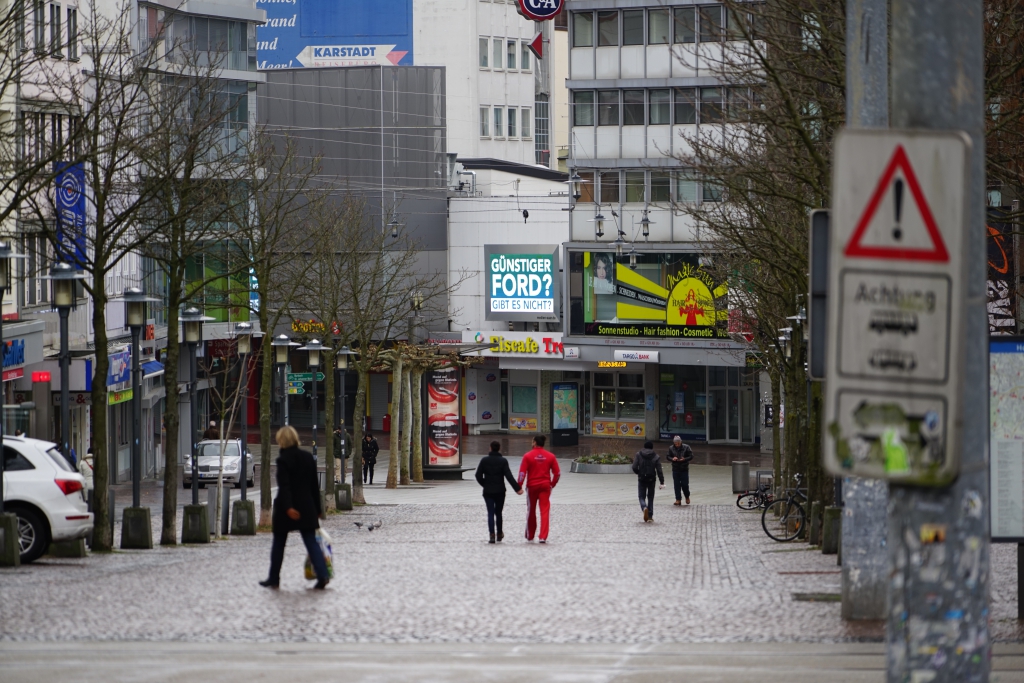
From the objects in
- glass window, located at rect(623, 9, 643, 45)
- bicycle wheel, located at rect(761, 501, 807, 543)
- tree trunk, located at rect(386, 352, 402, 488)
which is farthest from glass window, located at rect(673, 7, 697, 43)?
bicycle wheel, located at rect(761, 501, 807, 543)

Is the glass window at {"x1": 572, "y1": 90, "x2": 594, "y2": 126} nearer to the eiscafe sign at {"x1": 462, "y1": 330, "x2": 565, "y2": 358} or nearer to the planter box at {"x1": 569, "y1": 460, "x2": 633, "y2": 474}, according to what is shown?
the eiscafe sign at {"x1": 462, "y1": 330, "x2": 565, "y2": 358}

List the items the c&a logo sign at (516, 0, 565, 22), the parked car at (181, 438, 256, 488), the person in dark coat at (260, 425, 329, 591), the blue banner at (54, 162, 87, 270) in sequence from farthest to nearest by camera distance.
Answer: the c&a logo sign at (516, 0, 565, 22), the parked car at (181, 438, 256, 488), the blue banner at (54, 162, 87, 270), the person in dark coat at (260, 425, 329, 591)

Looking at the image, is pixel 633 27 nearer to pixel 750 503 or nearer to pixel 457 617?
pixel 750 503

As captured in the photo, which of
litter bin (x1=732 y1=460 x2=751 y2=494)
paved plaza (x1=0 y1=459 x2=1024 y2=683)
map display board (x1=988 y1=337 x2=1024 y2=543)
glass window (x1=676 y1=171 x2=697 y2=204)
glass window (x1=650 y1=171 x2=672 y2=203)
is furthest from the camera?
glass window (x1=650 y1=171 x2=672 y2=203)

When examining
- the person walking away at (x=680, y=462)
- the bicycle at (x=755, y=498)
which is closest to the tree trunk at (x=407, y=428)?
the person walking away at (x=680, y=462)

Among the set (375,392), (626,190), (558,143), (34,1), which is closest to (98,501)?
(34,1)

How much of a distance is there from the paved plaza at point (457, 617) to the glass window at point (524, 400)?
4639 centimetres

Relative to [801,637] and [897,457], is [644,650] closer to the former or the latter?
[801,637]

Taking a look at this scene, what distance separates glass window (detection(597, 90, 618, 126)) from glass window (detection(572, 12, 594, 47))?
6.79 ft

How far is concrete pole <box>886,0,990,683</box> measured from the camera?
3.63 m

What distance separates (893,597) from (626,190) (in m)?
58.5

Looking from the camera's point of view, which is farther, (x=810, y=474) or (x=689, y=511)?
(x=689, y=511)

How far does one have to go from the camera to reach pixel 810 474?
23312mm

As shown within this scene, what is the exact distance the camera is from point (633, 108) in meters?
60.9
